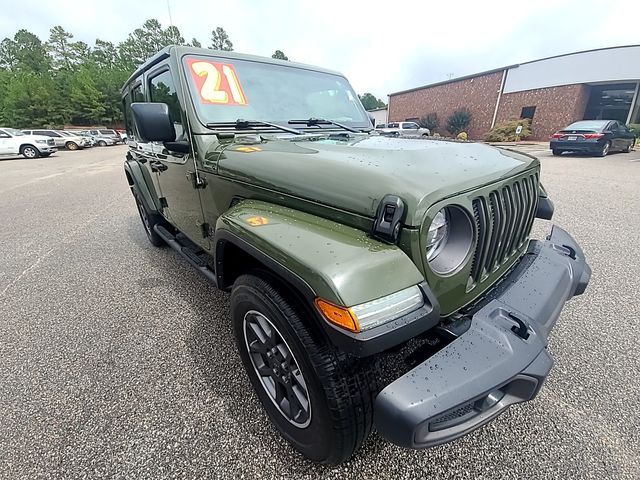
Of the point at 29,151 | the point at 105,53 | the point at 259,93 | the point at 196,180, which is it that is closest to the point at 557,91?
the point at 259,93

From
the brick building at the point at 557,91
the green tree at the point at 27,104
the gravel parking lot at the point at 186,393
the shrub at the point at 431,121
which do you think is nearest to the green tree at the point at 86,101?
the green tree at the point at 27,104

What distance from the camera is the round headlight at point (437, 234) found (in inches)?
53.7

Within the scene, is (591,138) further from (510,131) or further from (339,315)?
(339,315)

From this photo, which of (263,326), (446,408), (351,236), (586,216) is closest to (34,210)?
(263,326)

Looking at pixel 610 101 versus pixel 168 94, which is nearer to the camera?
pixel 168 94

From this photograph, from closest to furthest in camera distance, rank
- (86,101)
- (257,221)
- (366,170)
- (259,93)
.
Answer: (366,170) → (257,221) → (259,93) → (86,101)

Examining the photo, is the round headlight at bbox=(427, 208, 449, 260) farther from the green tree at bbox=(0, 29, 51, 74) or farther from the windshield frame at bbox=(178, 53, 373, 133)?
the green tree at bbox=(0, 29, 51, 74)

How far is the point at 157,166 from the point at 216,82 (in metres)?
1.31

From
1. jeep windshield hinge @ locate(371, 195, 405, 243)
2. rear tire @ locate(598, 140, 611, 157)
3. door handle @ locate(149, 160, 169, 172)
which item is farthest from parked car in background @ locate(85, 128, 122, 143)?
rear tire @ locate(598, 140, 611, 157)

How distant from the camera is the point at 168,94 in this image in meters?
2.48

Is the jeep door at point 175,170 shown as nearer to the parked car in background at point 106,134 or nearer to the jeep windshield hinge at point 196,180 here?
the jeep windshield hinge at point 196,180

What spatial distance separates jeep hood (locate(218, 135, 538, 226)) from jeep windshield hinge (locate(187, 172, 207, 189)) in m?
0.29

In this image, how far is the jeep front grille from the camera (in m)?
1.42

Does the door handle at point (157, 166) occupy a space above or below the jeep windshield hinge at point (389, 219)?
below
